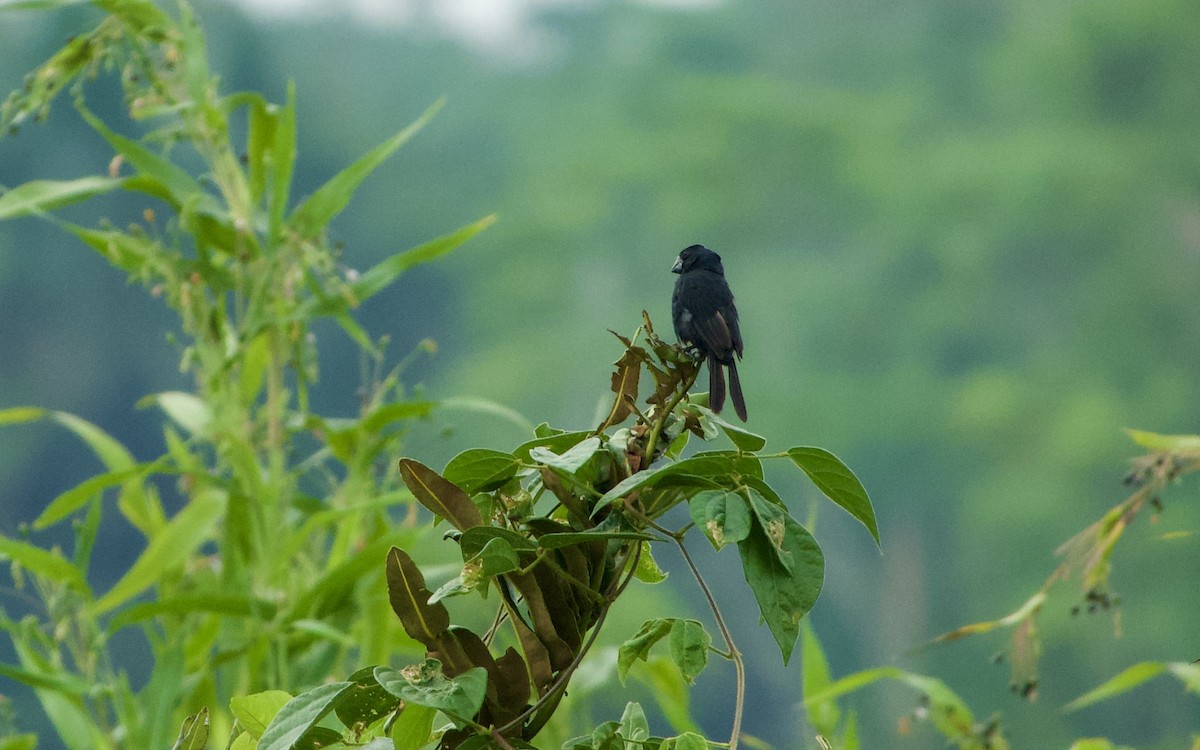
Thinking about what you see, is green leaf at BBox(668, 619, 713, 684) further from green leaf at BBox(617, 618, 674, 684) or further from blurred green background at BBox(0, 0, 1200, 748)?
blurred green background at BBox(0, 0, 1200, 748)

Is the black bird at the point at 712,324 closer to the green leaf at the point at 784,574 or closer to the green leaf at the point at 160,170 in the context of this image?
the green leaf at the point at 784,574

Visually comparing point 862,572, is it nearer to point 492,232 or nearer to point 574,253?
point 574,253

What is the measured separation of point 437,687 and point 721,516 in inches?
4.4

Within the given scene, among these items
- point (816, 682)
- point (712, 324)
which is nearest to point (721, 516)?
point (712, 324)

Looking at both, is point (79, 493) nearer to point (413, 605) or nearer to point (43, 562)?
point (43, 562)

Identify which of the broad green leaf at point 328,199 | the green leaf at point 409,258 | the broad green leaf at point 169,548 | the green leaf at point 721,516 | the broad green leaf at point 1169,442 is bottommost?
the broad green leaf at point 169,548

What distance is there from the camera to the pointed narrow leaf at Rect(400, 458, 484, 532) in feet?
1.37

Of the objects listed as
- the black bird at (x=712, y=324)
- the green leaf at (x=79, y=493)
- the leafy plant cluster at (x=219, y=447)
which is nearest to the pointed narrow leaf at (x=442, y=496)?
the black bird at (x=712, y=324)

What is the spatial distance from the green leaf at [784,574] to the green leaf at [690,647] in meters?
0.04

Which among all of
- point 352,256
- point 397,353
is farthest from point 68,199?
point 352,256

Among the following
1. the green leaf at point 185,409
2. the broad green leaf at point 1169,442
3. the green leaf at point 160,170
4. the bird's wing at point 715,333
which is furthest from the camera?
the green leaf at point 185,409

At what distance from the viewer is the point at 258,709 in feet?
1.55

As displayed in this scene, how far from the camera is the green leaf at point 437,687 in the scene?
38cm

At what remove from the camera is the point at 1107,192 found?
20.8 feet
